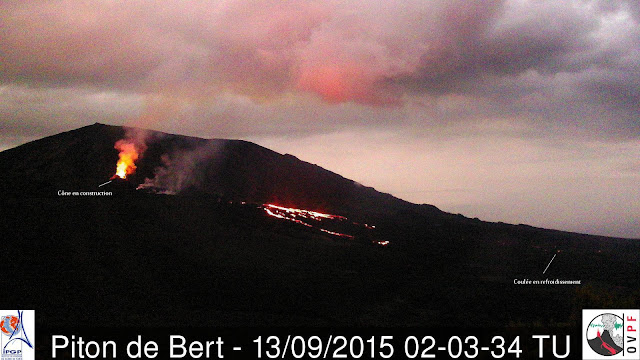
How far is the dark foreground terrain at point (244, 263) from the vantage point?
2933 centimetres

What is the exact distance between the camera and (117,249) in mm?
38469

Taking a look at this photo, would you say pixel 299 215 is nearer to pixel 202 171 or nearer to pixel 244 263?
pixel 244 263

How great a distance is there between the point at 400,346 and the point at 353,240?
25.3 meters

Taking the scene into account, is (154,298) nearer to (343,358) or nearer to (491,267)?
(343,358)

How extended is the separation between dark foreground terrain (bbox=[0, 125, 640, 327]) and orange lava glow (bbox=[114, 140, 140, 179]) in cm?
96

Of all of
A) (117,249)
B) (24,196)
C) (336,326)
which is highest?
(24,196)

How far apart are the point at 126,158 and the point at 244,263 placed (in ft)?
102

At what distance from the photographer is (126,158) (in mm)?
63094

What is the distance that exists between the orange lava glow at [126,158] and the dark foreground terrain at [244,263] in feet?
3.16

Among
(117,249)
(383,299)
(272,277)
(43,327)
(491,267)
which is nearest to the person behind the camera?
(43,327)

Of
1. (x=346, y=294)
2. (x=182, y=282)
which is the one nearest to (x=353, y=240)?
(x=346, y=294)
